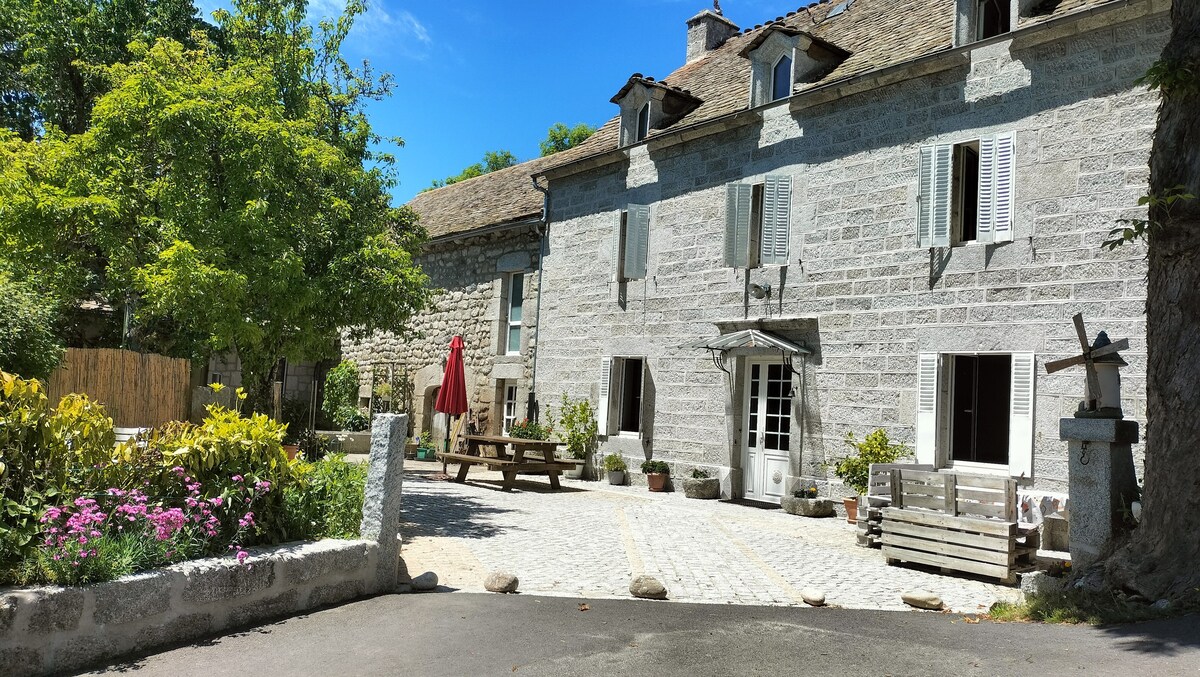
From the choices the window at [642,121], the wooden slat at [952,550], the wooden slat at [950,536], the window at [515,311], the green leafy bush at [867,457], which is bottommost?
the wooden slat at [952,550]

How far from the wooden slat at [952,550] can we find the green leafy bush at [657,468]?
5681 mm

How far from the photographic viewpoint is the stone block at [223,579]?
472cm

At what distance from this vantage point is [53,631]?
4078mm

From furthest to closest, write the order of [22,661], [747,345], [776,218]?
[776,218]
[747,345]
[22,661]

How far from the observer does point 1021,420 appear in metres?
9.23

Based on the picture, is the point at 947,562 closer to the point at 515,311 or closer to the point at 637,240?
the point at 637,240

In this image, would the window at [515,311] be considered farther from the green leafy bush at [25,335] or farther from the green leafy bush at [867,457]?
the green leafy bush at [25,335]

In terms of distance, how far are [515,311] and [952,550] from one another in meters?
11.3

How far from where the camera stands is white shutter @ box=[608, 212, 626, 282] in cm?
1464

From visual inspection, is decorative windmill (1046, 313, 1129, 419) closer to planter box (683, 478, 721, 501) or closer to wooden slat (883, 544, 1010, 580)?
wooden slat (883, 544, 1010, 580)

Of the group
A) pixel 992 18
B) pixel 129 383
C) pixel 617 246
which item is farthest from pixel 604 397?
pixel 992 18

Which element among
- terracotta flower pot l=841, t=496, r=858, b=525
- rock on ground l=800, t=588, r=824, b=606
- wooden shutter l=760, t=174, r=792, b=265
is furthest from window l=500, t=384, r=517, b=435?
rock on ground l=800, t=588, r=824, b=606

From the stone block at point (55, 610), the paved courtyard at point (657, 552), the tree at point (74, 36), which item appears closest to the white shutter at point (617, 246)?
the paved courtyard at point (657, 552)

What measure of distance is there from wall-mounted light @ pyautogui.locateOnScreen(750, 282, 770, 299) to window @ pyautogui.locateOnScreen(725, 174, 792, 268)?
324mm
